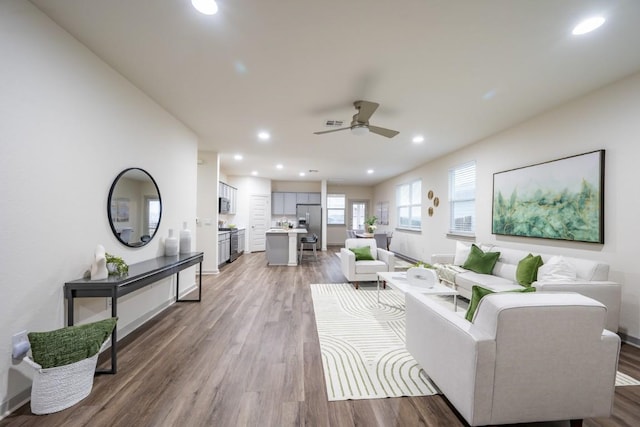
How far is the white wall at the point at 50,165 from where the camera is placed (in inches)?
63.5

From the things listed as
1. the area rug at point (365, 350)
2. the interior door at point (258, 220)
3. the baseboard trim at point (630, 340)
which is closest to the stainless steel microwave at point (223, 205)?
the interior door at point (258, 220)

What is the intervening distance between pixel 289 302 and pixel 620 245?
3.91 m

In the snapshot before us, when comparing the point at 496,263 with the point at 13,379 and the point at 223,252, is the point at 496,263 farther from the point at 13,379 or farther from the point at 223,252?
the point at 223,252

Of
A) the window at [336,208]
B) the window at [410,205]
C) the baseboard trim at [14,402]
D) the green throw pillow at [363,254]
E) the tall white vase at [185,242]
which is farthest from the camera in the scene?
the window at [336,208]

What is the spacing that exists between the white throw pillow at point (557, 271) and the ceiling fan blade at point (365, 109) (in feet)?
8.93

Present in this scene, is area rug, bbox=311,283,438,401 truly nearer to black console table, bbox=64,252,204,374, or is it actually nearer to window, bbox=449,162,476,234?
black console table, bbox=64,252,204,374

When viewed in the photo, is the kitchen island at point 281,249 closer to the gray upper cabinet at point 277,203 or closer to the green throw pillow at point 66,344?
the gray upper cabinet at point 277,203

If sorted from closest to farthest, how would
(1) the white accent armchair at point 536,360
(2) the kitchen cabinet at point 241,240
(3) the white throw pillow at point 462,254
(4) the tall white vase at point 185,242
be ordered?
(1) the white accent armchair at point 536,360 → (4) the tall white vase at point 185,242 → (3) the white throw pillow at point 462,254 → (2) the kitchen cabinet at point 241,240

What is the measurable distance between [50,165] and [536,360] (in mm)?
3392

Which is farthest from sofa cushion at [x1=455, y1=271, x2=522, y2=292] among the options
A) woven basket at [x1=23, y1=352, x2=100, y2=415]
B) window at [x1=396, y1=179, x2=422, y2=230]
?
woven basket at [x1=23, y1=352, x2=100, y2=415]

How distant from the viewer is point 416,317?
1.97 meters

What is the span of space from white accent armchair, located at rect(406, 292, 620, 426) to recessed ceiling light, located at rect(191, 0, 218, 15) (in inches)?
99.2

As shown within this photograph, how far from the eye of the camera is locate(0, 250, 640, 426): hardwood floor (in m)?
1.59

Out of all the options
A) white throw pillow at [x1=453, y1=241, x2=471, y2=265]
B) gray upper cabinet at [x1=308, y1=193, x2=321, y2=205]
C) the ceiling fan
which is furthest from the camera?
gray upper cabinet at [x1=308, y1=193, x2=321, y2=205]
